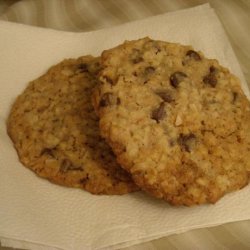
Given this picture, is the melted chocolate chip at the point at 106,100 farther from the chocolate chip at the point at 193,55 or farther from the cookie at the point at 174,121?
the chocolate chip at the point at 193,55

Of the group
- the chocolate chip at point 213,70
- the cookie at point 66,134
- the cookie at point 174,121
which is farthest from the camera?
the chocolate chip at point 213,70

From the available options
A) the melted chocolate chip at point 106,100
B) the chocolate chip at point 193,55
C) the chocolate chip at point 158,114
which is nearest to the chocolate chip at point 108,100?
the melted chocolate chip at point 106,100

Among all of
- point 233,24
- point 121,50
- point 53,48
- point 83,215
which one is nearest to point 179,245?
point 83,215

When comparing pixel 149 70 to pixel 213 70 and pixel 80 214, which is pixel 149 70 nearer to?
pixel 213 70

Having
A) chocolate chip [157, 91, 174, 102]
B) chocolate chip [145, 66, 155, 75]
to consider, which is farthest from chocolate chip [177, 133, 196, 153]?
chocolate chip [145, 66, 155, 75]

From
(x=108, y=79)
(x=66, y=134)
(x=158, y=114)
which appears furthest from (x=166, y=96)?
(x=66, y=134)

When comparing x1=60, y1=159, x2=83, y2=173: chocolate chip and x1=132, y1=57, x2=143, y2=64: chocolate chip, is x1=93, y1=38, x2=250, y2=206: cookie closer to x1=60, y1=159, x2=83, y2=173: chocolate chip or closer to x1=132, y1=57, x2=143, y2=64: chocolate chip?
x1=132, y1=57, x2=143, y2=64: chocolate chip
